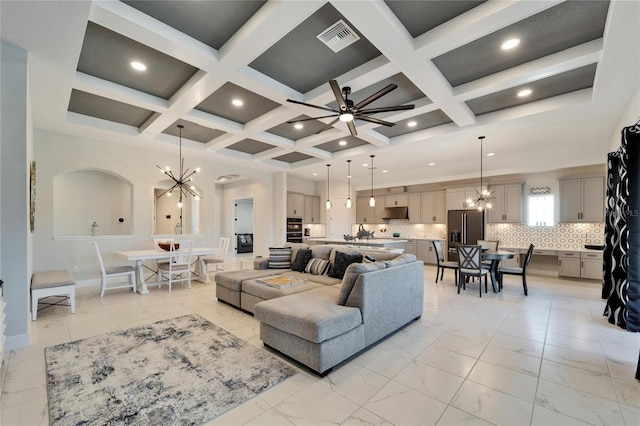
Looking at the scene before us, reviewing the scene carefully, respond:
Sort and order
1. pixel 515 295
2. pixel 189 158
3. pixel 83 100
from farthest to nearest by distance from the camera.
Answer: pixel 189 158 < pixel 515 295 < pixel 83 100

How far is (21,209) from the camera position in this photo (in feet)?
9.49

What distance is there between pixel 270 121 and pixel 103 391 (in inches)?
158

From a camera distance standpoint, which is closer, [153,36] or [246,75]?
[153,36]

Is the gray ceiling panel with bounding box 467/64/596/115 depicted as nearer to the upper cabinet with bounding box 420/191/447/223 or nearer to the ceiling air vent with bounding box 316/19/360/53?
the ceiling air vent with bounding box 316/19/360/53

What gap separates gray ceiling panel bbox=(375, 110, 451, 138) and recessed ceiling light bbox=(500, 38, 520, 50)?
5.32 ft

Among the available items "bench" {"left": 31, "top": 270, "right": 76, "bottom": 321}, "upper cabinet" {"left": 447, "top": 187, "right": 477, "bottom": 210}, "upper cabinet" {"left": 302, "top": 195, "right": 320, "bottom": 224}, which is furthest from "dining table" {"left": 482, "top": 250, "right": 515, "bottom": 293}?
"bench" {"left": 31, "top": 270, "right": 76, "bottom": 321}

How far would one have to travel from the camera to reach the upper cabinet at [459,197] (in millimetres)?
8211

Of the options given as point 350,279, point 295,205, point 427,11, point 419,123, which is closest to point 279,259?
point 350,279

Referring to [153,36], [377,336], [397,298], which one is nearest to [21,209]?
[153,36]

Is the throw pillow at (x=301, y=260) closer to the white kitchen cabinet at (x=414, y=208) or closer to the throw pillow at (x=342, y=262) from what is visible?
the throw pillow at (x=342, y=262)

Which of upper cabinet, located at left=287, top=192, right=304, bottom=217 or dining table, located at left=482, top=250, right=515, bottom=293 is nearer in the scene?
dining table, located at left=482, top=250, right=515, bottom=293

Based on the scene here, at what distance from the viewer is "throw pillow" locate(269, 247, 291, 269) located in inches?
200

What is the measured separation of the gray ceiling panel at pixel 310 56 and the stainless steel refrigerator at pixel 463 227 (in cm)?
638

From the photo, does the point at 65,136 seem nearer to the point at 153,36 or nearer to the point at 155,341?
the point at 153,36
